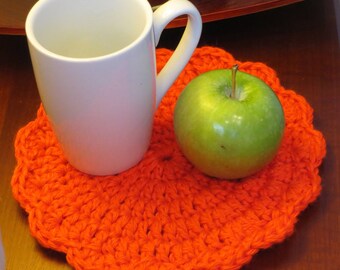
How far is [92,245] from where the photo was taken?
0.46 m

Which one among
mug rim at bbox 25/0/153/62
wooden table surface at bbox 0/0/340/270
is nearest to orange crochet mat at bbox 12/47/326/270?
wooden table surface at bbox 0/0/340/270

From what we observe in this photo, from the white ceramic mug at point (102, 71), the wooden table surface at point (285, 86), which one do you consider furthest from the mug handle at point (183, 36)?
the wooden table surface at point (285, 86)

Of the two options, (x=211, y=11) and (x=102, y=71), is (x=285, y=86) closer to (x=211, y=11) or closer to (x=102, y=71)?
(x=211, y=11)

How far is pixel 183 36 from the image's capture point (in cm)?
49

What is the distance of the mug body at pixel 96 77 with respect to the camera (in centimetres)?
43

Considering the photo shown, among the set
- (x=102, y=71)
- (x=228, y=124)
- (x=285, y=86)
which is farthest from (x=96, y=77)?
(x=285, y=86)

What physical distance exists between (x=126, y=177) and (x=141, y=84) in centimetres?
11

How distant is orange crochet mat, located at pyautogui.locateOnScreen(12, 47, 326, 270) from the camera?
0.46 meters

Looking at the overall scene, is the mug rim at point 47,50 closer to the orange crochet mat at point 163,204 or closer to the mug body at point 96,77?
the mug body at point 96,77

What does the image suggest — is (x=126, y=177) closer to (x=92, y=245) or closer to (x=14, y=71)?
(x=92, y=245)

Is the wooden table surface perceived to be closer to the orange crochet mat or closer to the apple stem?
the orange crochet mat

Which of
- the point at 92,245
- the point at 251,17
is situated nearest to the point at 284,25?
the point at 251,17

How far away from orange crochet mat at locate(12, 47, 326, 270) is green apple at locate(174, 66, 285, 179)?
28mm

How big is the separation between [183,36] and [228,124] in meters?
0.09
